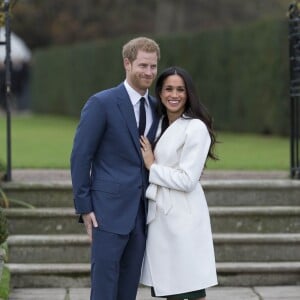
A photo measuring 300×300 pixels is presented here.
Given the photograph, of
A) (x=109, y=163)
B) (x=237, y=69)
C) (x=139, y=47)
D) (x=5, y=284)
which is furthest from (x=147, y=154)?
(x=237, y=69)

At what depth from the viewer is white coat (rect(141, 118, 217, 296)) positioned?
5.16 m

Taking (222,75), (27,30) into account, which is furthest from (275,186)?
(27,30)

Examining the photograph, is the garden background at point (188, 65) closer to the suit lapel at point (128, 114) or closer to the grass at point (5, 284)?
the grass at point (5, 284)

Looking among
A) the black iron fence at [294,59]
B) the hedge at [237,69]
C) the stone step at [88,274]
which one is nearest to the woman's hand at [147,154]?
the stone step at [88,274]

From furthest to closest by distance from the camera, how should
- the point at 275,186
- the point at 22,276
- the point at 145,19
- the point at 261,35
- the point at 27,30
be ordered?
the point at 27,30, the point at 145,19, the point at 261,35, the point at 275,186, the point at 22,276

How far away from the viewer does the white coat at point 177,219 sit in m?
5.16

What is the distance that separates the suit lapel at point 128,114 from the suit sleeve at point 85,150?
116 millimetres

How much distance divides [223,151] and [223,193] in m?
5.13

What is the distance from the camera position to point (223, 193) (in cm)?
798

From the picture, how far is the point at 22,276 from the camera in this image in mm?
7184

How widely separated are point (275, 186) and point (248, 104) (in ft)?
30.0

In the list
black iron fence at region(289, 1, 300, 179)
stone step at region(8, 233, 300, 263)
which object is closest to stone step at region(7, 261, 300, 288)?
stone step at region(8, 233, 300, 263)

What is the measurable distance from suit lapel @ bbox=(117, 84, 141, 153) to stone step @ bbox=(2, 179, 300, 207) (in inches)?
112

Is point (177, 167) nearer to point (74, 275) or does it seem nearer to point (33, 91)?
point (74, 275)
